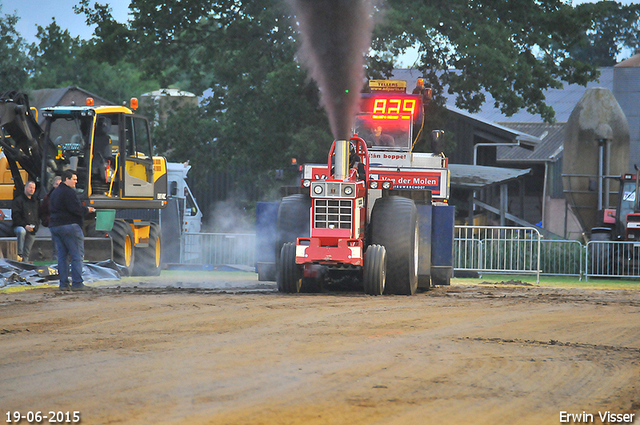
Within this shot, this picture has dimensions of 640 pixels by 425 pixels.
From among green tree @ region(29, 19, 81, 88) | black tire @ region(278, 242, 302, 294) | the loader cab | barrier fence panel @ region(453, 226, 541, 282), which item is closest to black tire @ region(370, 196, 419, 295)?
black tire @ region(278, 242, 302, 294)

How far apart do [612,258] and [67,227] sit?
1465cm

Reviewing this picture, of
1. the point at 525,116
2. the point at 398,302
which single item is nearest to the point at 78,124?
the point at 398,302

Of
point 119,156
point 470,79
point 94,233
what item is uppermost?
point 470,79

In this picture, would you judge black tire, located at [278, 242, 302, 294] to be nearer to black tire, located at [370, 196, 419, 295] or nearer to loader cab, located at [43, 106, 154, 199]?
black tire, located at [370, 196, 419, 295]

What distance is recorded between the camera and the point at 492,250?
2119cm

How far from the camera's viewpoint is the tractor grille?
12.6m

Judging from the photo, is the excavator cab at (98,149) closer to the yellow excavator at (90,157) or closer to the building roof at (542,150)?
the yellow excavator at (90,157)

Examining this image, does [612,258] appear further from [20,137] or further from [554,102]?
[554,102]

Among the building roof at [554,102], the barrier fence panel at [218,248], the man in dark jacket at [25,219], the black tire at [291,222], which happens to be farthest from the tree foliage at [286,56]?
the building roof at [554,102]

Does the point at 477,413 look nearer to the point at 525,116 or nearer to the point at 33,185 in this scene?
the point at 33,185

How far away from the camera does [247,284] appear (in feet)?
57.4

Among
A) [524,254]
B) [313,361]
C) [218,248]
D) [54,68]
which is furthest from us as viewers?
[54,68]

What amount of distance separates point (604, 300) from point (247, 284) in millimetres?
7265

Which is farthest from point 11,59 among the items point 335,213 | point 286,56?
point 335,213
